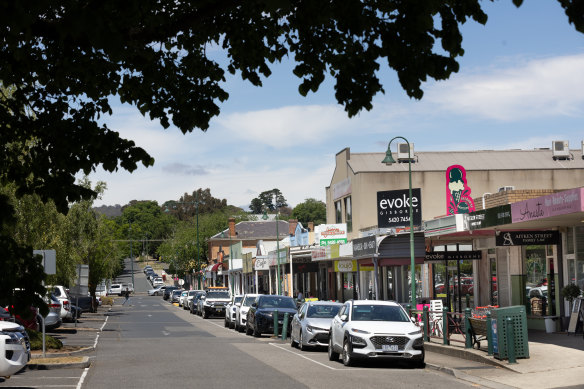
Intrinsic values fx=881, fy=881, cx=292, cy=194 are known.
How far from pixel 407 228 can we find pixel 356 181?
1382 cm

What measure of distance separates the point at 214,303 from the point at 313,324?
101 feet

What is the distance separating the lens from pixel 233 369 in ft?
63.8

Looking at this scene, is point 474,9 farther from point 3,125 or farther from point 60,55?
point 3,125

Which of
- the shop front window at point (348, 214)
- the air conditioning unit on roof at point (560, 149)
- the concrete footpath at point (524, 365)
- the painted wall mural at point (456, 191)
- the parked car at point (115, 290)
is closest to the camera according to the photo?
the concrete footpath at point (524, 365)

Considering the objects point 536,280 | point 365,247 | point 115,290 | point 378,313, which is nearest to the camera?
point 378,313

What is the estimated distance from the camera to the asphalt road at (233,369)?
16719mm

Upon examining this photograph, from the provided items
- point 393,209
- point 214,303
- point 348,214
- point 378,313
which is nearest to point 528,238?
point 378,313

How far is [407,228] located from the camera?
43.6 meters

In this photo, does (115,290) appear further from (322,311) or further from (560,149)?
(322,311)

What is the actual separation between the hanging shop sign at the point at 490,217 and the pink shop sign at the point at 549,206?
47 centimetres

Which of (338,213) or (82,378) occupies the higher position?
(338,213)

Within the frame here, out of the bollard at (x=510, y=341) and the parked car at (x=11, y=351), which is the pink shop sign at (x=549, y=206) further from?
the parked car at (x=11, y=351)

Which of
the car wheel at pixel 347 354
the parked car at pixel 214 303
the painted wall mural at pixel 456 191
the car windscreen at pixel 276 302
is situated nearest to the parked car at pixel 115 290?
the parked car at pixel 214 303

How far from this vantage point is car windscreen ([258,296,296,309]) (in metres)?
33.9
